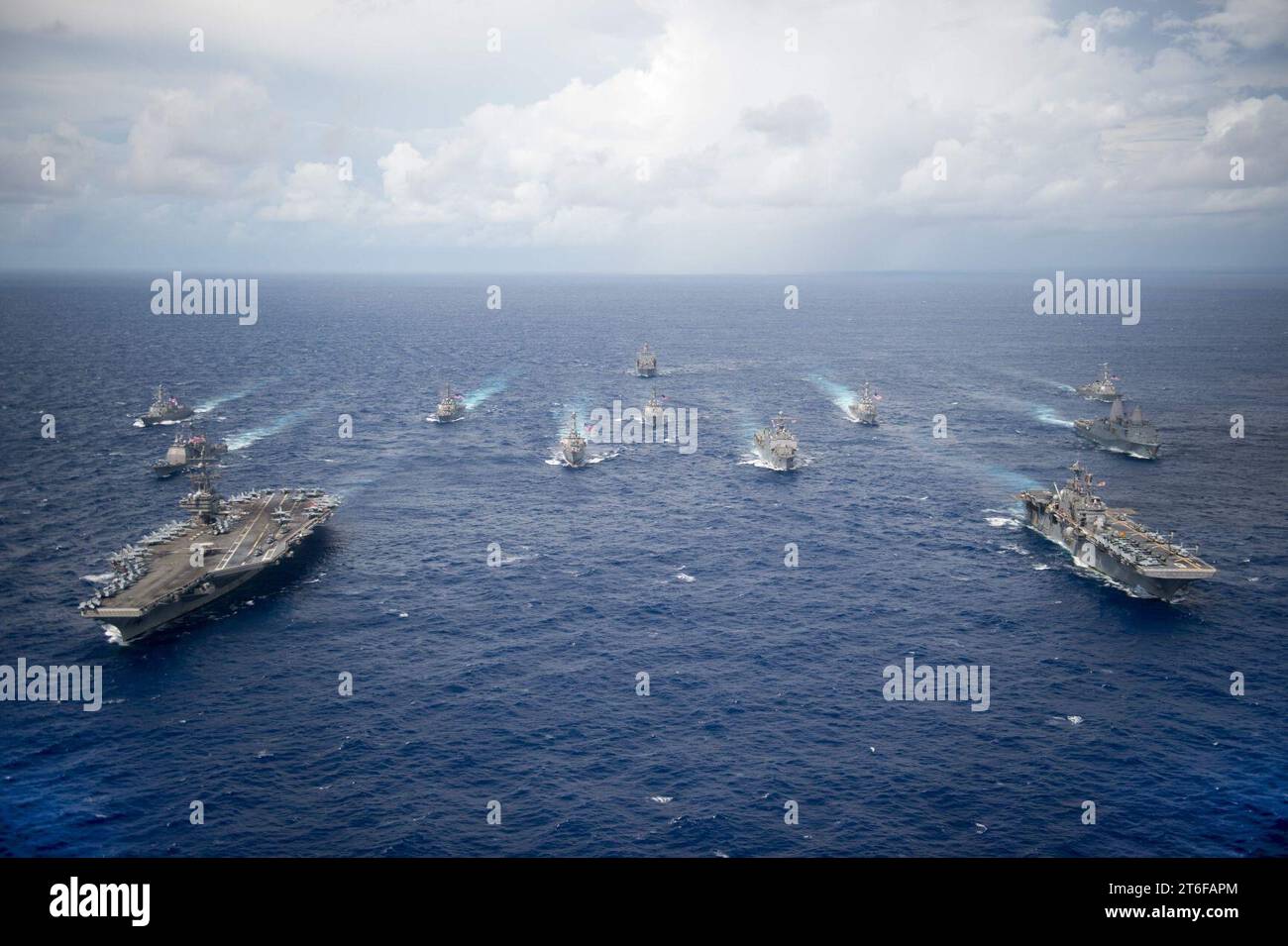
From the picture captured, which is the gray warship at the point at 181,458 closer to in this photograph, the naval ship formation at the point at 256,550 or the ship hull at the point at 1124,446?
the naval ship formation at the point at 256,550

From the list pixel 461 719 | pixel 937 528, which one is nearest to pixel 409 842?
pixel 461 719

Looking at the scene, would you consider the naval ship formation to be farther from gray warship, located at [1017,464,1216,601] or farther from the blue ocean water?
the blue ocean water

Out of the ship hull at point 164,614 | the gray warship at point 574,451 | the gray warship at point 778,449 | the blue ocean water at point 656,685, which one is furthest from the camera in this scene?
the gray warship at point 574,451

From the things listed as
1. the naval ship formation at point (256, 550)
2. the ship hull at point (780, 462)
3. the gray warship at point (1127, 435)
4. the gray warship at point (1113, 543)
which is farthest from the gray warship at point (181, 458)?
the gray warship at point (1127, 435)

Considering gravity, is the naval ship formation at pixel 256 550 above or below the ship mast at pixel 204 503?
below

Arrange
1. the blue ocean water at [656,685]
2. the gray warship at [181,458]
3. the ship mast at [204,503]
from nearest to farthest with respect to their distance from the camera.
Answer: the blue ocean water at [656,685] < the ship mast at [204,503] < the gray warship at [181,458]

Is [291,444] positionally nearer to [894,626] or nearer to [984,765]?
[894,626]

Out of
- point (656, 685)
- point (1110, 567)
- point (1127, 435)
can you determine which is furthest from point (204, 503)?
point (1127, 435)

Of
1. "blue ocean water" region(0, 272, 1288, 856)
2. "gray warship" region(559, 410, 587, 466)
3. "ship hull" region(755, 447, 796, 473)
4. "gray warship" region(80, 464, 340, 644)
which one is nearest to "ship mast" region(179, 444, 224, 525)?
"gray warship" region(80, 464, 340, 644)
